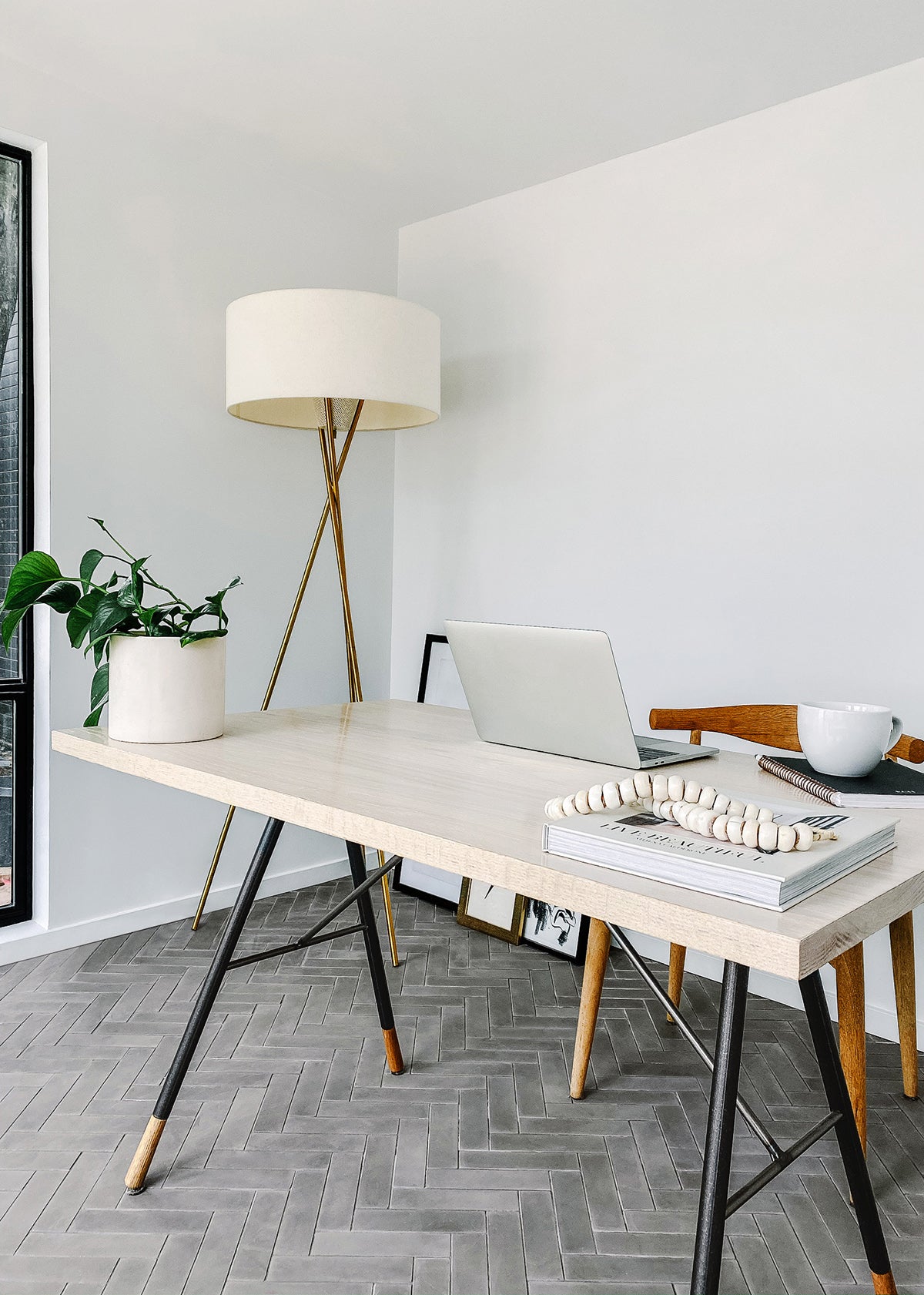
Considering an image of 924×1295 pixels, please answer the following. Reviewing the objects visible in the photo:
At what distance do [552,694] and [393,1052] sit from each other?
1163 millimetres

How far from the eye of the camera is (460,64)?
2619mm

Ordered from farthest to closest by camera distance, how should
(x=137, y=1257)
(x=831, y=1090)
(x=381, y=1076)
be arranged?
(x=381, y=1076)
(x=137, y=1257)
(x=831, y=1090)

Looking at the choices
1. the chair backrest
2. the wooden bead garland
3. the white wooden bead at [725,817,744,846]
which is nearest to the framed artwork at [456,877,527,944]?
the chair backrest

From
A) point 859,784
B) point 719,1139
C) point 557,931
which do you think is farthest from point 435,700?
point 719,1139

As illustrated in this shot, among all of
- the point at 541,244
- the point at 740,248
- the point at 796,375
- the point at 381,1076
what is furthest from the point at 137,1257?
the point at 541,244

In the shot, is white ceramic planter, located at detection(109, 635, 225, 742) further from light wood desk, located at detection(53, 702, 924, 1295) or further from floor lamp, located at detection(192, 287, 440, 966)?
floor lamp, located at detection(192, 287, 440, 966)

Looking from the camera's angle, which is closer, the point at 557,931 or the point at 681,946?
the point at 681,946

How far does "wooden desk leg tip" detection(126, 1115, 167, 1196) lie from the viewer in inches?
71.8

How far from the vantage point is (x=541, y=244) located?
335 centimetres

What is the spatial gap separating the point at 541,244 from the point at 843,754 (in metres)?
2.47

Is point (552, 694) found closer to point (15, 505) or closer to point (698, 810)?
point (698, 810)

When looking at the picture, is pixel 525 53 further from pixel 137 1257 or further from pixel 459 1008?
pixel 137 1257

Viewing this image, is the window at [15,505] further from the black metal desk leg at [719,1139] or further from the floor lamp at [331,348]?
the black metal desk leg at [719,1139]

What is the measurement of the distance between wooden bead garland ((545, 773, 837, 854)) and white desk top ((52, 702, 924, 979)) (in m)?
0.06
